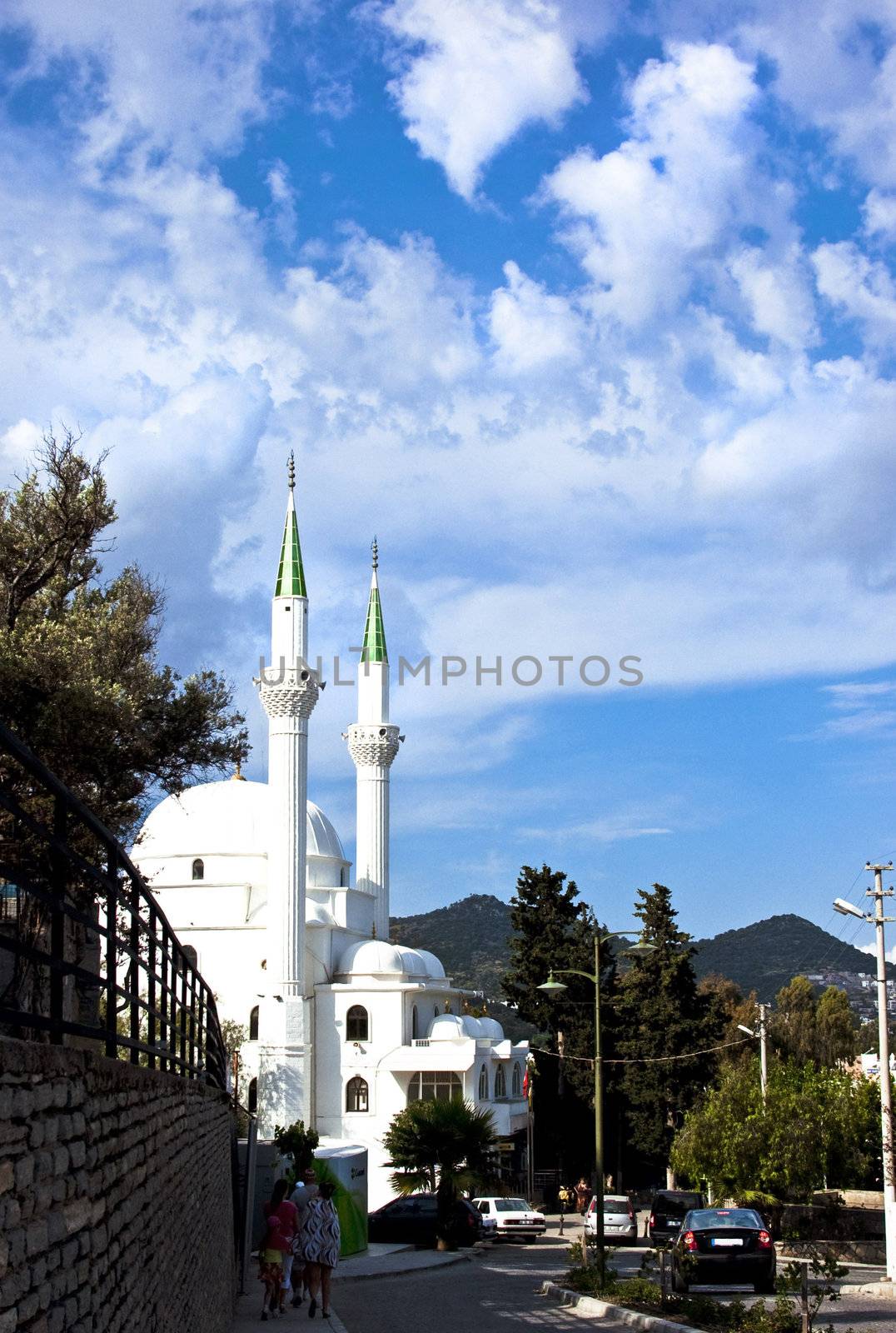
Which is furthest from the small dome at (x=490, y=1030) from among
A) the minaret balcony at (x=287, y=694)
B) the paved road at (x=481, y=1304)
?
the paved road at (x=481, y=1304)

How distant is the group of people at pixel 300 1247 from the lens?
1662 centimetres

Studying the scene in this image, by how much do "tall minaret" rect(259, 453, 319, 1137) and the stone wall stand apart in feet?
119

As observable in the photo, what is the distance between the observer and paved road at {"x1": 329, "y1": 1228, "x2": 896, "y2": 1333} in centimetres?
1552

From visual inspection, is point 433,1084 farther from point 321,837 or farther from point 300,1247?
point 300,1247

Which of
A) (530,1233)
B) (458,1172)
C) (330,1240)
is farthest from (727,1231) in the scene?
(530,1233)

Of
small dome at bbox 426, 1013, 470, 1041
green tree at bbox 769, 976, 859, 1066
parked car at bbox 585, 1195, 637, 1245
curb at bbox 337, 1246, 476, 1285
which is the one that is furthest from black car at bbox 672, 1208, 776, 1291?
green tree at bbox 769, 976, 859, 1066

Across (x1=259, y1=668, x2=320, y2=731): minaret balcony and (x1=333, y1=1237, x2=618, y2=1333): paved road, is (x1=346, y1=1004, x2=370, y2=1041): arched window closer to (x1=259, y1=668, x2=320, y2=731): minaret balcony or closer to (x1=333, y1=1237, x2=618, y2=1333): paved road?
(x1=259, y1=668, x2=320, y2=731): minaret balcony

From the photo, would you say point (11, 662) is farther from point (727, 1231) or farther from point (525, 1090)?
point (525, 1090)

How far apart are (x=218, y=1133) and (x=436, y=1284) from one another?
8691mm

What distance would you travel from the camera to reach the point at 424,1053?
49062 mm

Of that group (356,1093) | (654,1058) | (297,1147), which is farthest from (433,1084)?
(297,1147)

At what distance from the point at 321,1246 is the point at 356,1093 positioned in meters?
33.1

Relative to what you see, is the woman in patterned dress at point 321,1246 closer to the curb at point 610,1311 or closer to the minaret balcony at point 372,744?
the curb at point 610,1311

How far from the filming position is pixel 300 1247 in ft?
57.9
